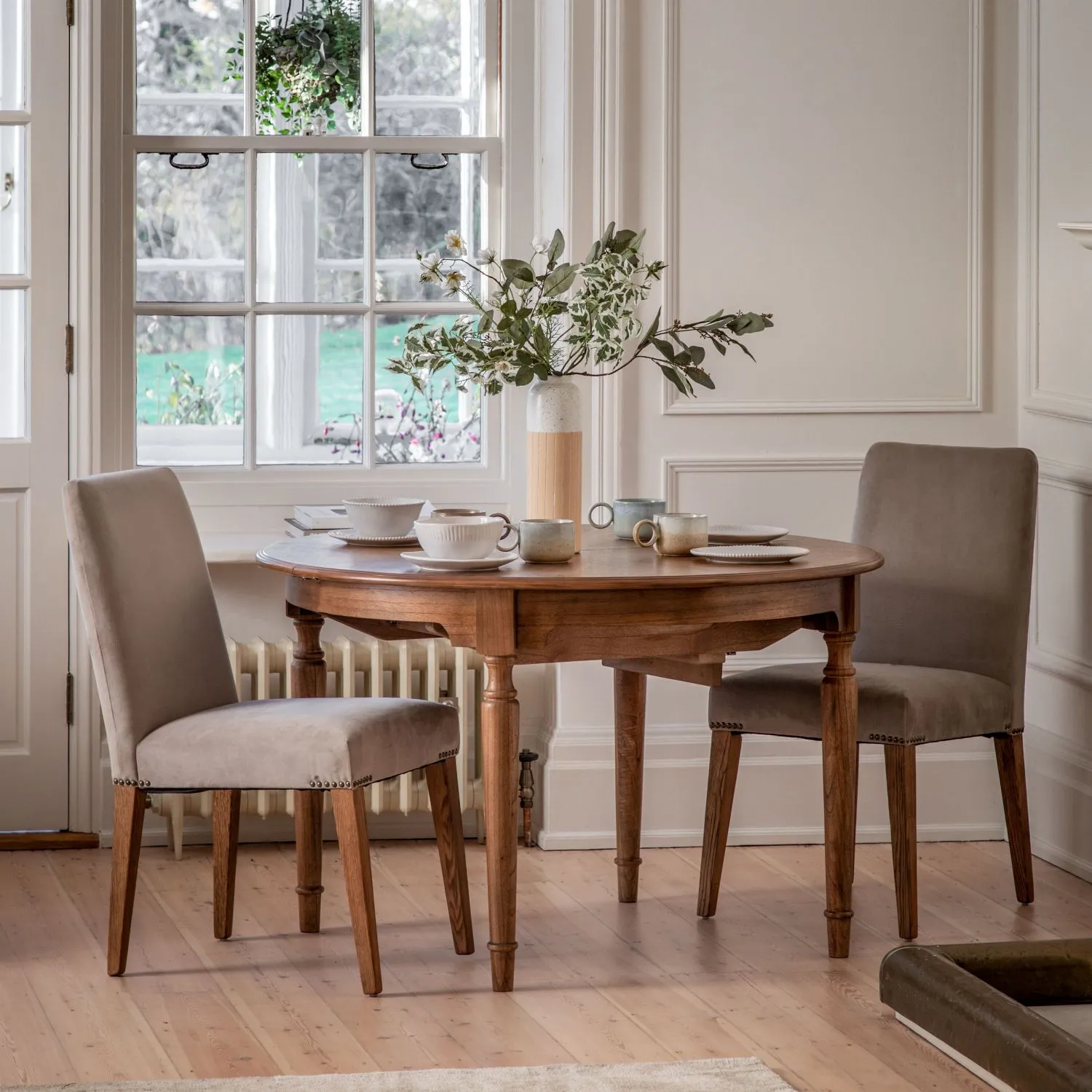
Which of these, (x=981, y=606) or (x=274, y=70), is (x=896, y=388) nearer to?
(x=981, y=606)

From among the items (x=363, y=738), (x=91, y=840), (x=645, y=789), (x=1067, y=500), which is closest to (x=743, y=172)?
(x=1067, y=500)

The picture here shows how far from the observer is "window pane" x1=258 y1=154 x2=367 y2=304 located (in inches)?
161

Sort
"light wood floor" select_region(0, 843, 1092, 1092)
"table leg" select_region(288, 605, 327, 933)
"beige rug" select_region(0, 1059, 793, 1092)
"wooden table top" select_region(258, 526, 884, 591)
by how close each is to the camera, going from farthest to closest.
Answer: "table leg" select_region(288, 605, 327, 933) → "wooden table top" select_region(258, 526, 884, 591) → "light wood floor" select_region(0, 843, 1092, 1092) → "beige rug" select_region(0, 1059, 793, 1092)

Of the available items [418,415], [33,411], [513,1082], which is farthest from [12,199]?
[513,1082]

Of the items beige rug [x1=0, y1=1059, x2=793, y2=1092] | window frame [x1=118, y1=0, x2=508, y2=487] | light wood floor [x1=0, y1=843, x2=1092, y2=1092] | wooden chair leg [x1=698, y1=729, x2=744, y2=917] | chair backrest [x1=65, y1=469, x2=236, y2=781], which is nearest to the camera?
→ beige rug [x1=0, y1=1059, x2=793, y2=1092]

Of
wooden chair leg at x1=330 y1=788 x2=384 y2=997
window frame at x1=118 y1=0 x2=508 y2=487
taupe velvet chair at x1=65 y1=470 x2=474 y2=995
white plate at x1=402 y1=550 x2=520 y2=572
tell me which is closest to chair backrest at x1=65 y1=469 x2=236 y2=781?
taupe velvet chair at x1=65 y1=470 x2=474 y2=995

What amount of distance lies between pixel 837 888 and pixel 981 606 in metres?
0.75

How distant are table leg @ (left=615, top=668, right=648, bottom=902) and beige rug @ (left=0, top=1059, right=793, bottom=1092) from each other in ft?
3.14

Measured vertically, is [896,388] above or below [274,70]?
below

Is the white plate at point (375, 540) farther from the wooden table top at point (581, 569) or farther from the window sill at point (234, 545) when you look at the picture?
the window sill at point (234, 545)

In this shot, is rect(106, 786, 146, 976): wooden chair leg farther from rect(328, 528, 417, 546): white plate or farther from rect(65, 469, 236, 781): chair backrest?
rect(328, 528, 417, 546): white plate

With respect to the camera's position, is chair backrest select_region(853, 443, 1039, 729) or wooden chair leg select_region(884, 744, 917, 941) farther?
chair backrest select_region(853, 443, 1039, 729)

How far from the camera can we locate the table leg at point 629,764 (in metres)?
3.61

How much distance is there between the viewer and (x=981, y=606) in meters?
3.60
